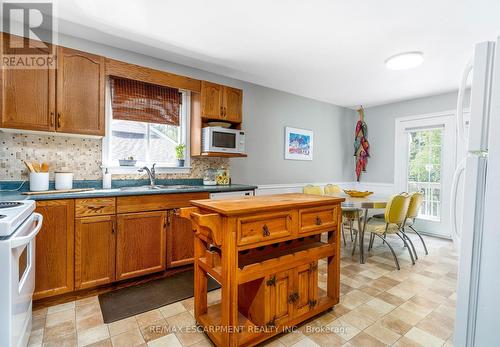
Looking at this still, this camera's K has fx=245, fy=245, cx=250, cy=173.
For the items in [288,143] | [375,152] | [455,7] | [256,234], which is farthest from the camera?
[375,152]

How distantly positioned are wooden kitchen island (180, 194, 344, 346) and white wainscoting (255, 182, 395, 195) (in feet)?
7.09

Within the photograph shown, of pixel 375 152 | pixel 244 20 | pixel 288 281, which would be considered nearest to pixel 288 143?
pixel 375 152

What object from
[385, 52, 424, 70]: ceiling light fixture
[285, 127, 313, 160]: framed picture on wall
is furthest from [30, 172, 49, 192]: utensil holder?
[385, 52, 424, 70]: ceiling light fixture

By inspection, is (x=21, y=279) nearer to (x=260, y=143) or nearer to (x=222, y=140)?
(x=222, y=140)

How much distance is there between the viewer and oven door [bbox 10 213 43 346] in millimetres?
1265

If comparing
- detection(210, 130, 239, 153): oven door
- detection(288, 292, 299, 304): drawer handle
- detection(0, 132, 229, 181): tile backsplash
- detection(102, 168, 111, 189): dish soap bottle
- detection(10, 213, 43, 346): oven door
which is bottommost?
detection(288, 292, 299, 304): drawer handle

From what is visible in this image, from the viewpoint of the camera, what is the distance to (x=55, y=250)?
6.88 feet

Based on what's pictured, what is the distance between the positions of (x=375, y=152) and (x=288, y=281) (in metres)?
4.41

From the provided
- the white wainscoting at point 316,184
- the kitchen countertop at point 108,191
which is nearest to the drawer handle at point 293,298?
the kitchen countertop at point 108,191

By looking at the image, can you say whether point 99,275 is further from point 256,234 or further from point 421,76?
point 421,76

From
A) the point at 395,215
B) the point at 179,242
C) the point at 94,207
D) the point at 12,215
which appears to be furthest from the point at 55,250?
the point at 395,215

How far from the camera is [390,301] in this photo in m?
2.25

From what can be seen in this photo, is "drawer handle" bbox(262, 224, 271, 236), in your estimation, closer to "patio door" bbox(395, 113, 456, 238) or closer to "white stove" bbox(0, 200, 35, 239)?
"white stove" bbox(0, 200, 35, 239)

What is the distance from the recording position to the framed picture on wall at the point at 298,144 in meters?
4.48
